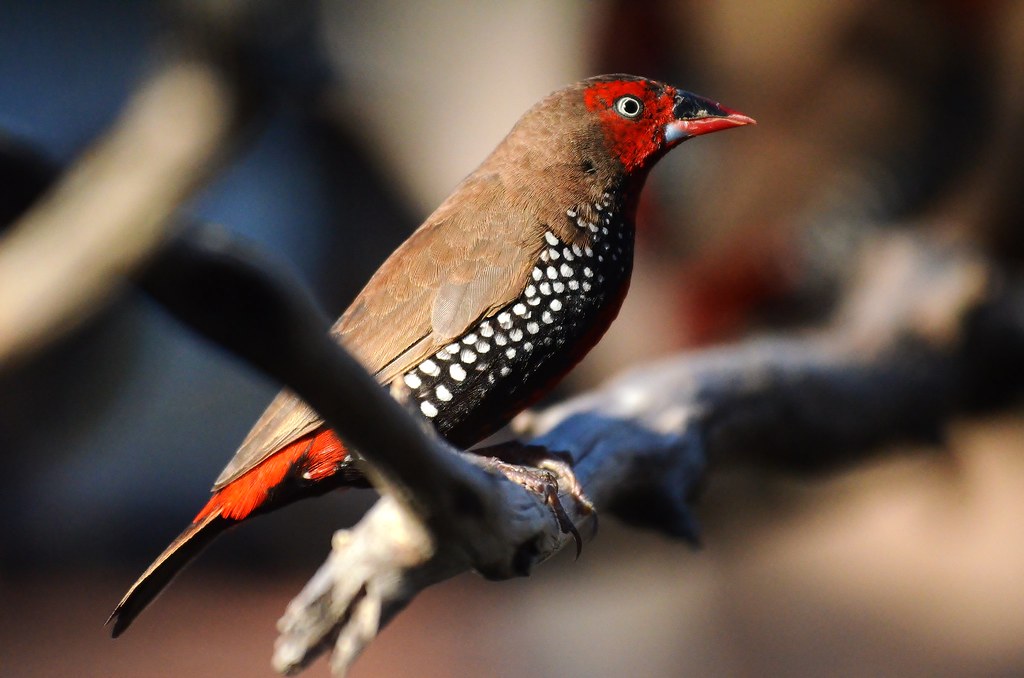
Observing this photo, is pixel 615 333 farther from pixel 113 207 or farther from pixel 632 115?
pixel 113 207

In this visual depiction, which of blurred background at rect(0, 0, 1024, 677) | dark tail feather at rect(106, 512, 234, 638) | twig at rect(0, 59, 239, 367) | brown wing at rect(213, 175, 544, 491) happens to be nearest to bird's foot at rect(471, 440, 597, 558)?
brown wing at rect(213, 175, 544, 491)

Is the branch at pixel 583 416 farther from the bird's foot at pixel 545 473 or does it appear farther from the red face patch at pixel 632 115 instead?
the red face patch at pixel 632 115

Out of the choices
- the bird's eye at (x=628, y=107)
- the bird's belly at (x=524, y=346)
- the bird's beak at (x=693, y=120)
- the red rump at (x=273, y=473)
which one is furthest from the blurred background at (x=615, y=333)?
the red rump at (x=273, y=473)

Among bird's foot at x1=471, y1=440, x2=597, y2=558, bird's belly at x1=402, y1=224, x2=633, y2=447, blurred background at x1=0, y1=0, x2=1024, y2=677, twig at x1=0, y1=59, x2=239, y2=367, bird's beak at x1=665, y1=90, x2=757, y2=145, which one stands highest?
twig at x1=0, y1=59, x2=239, y2=367

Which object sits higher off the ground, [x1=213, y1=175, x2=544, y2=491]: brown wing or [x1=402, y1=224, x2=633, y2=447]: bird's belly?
[x1=213, y1=175, x2=544, y2=491]: brown wing

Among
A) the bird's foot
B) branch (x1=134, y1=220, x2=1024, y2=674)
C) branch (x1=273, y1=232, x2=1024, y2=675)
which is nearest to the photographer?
branch (x1=134, y1=220, x2=1024, y2=674)

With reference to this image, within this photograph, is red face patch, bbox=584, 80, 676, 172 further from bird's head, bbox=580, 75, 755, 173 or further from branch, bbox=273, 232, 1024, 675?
branch, bbox=273, 232, 1024, 675
